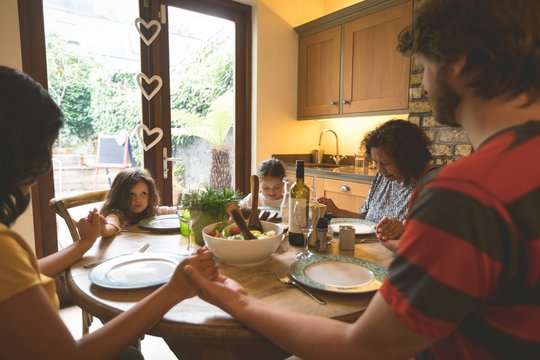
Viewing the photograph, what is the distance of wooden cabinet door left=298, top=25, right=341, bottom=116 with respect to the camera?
3.17m

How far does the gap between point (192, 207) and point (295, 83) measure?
8.64ft

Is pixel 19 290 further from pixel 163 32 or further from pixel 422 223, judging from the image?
pixel 163 32

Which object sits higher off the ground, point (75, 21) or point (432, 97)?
point (75, 21)

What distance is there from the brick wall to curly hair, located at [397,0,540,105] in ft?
6.13

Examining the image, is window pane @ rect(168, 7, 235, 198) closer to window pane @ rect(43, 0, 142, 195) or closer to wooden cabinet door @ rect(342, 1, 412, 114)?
window pane @ rect(43, 0, 142, 195)

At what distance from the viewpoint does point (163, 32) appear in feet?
Answer: 9.25

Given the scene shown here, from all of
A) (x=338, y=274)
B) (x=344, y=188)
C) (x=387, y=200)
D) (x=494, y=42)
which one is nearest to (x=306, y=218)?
(x=338, y=274)

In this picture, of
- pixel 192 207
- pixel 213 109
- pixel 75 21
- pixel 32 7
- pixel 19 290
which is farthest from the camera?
pixel 213 109

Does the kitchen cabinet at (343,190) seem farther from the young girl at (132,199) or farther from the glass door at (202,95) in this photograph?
the young girl at (132,199)

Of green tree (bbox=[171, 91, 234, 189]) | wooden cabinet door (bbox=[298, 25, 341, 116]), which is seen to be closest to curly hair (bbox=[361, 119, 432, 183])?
wooden cabinet door (bbox=[298, 25, 341, 116])

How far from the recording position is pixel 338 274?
39.4 inches

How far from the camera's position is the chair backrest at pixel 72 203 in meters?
1.51

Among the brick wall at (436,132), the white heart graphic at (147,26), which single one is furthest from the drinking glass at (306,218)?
the white heart graphic at (147,26)

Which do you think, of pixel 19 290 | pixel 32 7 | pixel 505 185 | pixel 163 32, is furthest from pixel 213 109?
pixel 505 185
